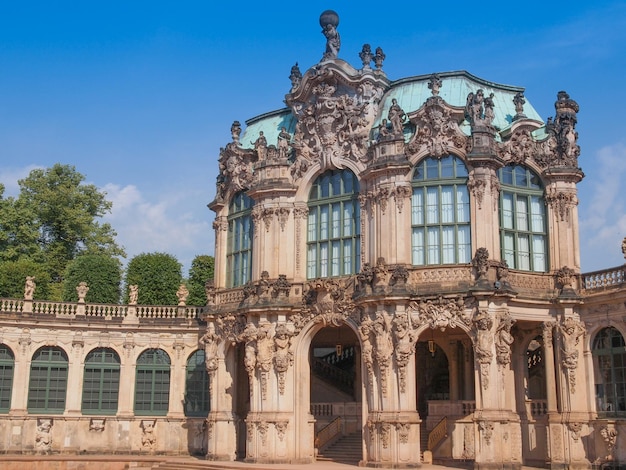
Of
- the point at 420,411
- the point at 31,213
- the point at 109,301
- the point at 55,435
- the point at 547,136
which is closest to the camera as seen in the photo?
the point at 547,136

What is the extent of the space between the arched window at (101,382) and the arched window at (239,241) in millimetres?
8408

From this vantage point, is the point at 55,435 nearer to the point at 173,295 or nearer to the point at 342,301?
the point at 173,295

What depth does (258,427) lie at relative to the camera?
34.9 meters

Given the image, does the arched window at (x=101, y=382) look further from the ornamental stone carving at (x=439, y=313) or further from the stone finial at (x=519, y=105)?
the stone finial at (x=519, y=105)

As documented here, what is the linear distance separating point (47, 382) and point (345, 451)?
15728 millimetres

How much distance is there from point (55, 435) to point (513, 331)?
2236cm

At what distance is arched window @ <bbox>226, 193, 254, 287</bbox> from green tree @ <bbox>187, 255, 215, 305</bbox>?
12854 mm

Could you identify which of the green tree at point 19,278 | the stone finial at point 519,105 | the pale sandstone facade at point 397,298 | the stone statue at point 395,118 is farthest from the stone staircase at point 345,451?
the green tree at point 19,278

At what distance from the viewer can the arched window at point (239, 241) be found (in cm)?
3850

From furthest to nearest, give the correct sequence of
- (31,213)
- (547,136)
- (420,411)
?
1. (31,213)
2. (420,411)
3. (547,136)

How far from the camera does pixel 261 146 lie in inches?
1484

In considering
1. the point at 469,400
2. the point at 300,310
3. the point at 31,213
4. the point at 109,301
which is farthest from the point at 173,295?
the point at 469,400

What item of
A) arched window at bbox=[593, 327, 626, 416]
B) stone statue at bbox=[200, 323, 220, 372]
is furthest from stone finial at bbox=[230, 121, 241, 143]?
arched window at bbox=[593, 327, 626, 416]

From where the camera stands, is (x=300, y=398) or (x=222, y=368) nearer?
(x=300, y=398)
